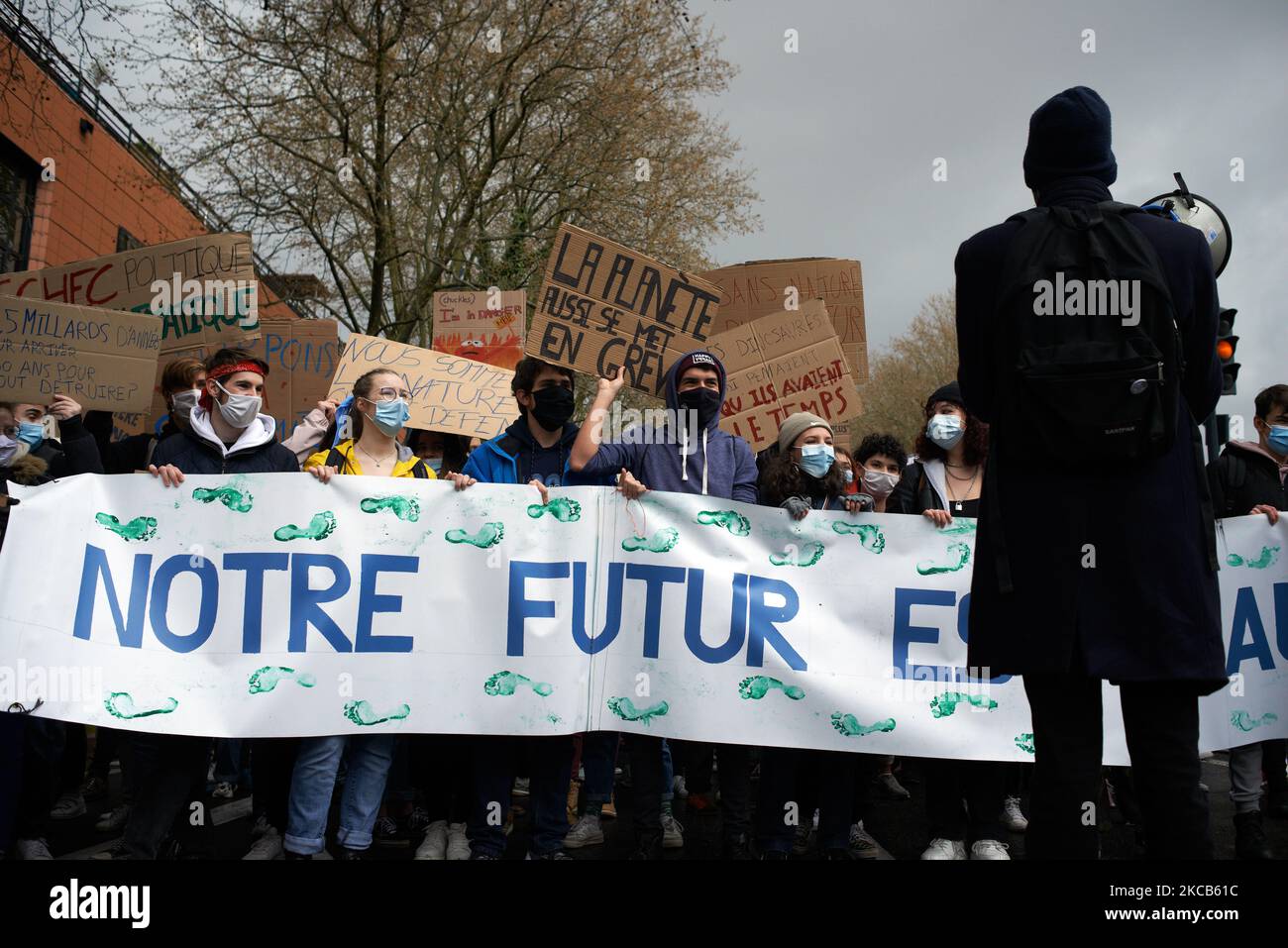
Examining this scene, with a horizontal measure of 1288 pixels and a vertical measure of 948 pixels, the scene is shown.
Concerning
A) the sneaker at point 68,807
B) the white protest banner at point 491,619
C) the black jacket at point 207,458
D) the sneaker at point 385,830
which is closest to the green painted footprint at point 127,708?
the white protest banner at point 491,619

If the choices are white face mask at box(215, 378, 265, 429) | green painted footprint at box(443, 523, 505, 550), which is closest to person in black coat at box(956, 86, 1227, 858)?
green painted footprint at box(443, 523, 505, 550)

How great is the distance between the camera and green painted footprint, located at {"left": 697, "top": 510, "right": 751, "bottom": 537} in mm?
4785

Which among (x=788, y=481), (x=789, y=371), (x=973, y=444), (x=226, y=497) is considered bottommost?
(x=226, y=497)

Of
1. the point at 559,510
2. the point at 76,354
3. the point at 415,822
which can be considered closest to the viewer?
the point at 559,510

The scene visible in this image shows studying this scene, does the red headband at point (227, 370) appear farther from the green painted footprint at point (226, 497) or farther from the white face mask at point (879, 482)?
the white face mask at point (879, 482)

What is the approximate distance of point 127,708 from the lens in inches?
168

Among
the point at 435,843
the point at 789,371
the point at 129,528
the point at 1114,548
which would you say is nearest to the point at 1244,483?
the point at 789,371

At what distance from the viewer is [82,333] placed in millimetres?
5992

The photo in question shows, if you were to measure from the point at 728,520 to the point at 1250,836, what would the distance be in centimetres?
256

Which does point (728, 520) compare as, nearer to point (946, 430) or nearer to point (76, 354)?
point (946, 430)

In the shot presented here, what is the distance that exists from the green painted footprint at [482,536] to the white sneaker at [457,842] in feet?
3.92

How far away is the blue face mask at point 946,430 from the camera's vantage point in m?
5.33
